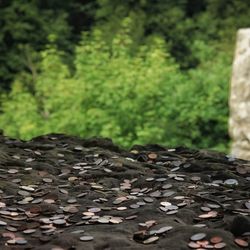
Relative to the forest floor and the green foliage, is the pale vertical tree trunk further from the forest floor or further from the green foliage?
the forest floor

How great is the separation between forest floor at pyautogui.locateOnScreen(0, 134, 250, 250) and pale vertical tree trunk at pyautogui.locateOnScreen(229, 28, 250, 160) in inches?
137

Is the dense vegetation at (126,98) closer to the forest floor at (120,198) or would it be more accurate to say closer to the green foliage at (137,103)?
the green foliage at (137,103)

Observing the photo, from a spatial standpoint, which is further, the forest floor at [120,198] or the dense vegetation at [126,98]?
the dense vegetation at [126,98]

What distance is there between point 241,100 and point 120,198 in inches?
193

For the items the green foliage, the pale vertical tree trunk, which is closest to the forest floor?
the pale vertical tree trunk

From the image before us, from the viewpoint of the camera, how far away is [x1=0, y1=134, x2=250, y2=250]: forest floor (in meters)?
2.66

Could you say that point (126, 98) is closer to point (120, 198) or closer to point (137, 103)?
point (137, 103)

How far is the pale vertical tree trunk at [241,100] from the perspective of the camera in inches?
310

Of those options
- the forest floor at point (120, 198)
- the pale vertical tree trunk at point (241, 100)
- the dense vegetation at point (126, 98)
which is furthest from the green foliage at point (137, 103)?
the forest floor at point (120, 198)

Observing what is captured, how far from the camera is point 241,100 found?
7.93 metres

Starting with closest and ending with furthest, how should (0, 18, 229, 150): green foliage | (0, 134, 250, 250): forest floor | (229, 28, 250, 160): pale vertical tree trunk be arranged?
(0, 134, 250, 250): forest floor → (229, 28, 250, 160): pale vertical tree trunk → (0, 18, 229, 150): green foliage

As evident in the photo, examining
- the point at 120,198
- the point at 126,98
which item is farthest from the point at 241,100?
the point at 120,198

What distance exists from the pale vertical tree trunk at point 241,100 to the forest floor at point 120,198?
11.4 ft

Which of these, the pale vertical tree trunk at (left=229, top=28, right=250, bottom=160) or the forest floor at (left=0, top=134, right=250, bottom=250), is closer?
the forest floor at (left=0, top=134, right=250, bottom=250)
